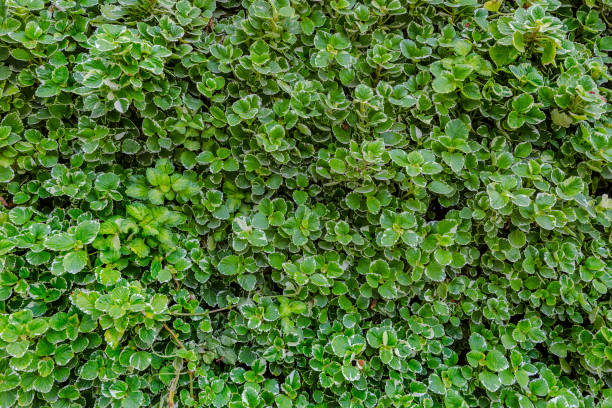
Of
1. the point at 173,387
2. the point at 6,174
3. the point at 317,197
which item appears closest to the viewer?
the point at 173,387

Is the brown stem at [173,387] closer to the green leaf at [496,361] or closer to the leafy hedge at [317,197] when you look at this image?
the leafy hedge at [317,197]

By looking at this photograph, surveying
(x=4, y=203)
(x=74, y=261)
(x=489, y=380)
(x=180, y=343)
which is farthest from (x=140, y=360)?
(x=489, y=380)

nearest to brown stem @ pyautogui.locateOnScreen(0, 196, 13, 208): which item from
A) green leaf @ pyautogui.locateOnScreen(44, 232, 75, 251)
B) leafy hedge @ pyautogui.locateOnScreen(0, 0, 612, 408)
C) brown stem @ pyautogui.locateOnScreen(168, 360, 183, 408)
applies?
leafy hedge @ pyautogui.locateOnScreen(0, 0, 612, 408)

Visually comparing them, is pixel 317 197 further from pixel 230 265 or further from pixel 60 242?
pixel 60 242

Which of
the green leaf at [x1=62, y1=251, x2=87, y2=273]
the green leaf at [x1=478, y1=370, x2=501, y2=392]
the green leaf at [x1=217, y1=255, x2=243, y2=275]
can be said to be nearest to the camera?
the green leaf at [x1=62, y1=251, x2=87, y2=273]

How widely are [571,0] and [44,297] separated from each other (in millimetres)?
2253

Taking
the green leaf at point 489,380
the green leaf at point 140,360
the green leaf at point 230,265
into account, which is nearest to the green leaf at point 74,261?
the green leaf at point 140,360

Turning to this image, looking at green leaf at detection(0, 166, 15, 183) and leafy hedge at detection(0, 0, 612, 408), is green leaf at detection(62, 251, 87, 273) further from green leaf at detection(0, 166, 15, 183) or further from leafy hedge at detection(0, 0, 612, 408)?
green leaf at detection(0, 166, 15, 183)

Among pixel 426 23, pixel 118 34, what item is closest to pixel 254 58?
pixel 118 34

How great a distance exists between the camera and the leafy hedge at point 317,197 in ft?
4.69

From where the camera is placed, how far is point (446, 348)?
5.09 feet

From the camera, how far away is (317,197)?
1662 millimetres

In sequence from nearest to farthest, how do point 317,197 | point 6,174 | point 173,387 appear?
point 173,387
point 6,174
point 317,197

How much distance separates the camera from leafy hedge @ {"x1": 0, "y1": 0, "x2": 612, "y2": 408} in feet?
4.69
